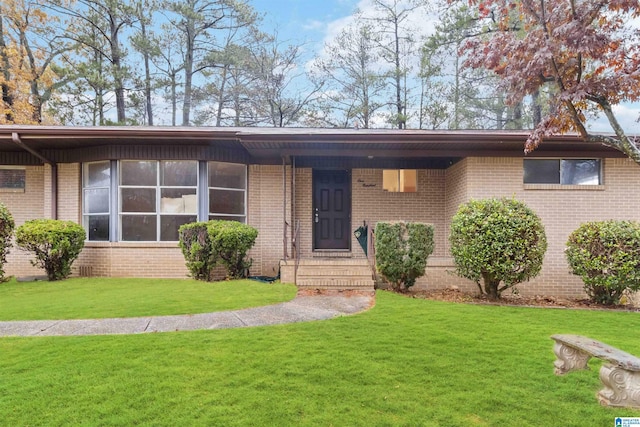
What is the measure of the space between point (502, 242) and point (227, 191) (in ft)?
20.1

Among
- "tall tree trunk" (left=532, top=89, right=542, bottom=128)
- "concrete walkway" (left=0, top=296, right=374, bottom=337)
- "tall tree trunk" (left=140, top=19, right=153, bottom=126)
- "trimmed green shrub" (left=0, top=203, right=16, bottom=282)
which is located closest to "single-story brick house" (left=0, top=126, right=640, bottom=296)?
"trimmed green shrub" (left=0, top=203, right=16, bottom=282)

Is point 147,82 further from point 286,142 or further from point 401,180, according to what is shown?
point 401,180

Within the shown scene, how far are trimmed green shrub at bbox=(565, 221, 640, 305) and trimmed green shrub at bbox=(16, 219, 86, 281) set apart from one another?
9.97m

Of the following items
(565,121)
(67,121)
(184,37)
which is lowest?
(565,121)

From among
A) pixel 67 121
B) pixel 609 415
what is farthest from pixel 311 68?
pixel 609 415

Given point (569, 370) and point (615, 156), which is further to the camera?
point (615, 156)

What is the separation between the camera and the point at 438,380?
3320 mm

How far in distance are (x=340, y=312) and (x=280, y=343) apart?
171cm

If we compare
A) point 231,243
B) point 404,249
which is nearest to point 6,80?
point 231,243

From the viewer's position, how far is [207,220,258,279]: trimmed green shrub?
808 centimetres

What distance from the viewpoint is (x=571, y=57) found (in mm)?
4176

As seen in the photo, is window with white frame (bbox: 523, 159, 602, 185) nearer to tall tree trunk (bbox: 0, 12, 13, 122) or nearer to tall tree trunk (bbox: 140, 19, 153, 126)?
tall tree trunk (bbox: 140, 19, 153, 126)

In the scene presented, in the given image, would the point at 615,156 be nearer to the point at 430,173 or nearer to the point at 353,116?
the point at 430,173

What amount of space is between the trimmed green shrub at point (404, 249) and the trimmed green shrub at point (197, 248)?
11.7ft
